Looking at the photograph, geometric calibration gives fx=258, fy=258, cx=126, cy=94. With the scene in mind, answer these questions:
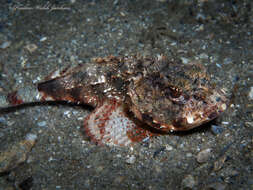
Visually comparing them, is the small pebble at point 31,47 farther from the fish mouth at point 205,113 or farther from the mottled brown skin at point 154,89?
the fish mouth at point 205,113

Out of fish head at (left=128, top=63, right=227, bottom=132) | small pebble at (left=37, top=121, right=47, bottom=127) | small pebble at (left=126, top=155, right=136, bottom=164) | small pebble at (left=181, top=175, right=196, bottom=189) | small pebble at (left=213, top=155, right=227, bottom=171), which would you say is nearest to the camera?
small pebble at (left=181, top=175, right=196, bottom=189)

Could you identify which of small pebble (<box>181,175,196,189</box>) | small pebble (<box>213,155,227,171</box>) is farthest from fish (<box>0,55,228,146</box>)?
small pebble (<box>181,175,196,189</box>)

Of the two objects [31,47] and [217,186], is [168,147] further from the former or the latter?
[31,47]

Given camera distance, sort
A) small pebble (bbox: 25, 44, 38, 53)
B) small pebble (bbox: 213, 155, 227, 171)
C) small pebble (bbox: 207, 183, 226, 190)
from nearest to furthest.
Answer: small pebble (bbox: 207, 183, 226, 190)
small pebble (bbox: 213, 155, 227, 171)
small pebble (bbox: 25, 44, 38, 53)

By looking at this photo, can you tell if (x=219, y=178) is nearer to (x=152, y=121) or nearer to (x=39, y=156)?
(x=152, y=121)

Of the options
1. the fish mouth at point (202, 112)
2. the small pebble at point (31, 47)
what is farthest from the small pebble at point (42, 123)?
the fish mouth at point (202, 112)

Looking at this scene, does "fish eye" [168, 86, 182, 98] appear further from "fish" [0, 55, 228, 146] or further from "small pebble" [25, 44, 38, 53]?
"small pebble" [25, 44, 38, 53]
